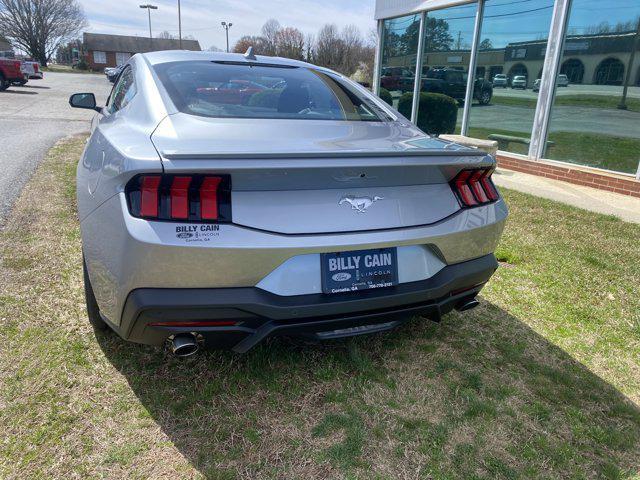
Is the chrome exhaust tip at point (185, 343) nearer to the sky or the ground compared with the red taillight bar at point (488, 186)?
nearer to the ground

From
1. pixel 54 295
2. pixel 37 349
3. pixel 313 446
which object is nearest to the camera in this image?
pixel 313 446

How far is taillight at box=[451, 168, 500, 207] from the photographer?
7.63 feet

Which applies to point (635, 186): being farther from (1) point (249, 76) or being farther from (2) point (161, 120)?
(2) point (161, 120)

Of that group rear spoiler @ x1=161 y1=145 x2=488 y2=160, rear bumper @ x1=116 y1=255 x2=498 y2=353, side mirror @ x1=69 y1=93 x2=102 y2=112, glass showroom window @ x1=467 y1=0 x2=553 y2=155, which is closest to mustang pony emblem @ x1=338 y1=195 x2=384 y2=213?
rear spoiler @ x1=161 y1=145 x2=488 y2=160

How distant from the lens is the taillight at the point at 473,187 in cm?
233

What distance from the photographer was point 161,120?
2135 millimetres

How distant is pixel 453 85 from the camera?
10227 mm

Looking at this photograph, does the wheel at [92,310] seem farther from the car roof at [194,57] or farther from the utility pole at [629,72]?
the utility pole at [629,72]

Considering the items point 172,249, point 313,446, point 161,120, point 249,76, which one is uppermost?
point 249,76

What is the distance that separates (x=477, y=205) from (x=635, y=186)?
546cm

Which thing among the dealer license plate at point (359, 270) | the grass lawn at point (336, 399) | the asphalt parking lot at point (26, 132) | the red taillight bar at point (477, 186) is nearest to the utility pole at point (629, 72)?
the grass lawn at point (336, 399)

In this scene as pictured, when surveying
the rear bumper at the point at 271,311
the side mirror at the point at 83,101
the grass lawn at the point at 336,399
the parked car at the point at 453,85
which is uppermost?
the parked car at the point at 453,85

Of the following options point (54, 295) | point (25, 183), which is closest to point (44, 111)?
point (25, 183)

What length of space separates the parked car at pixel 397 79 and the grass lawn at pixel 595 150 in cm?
383
